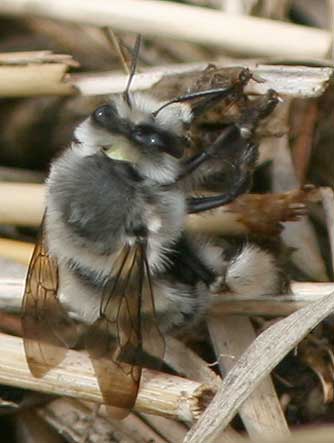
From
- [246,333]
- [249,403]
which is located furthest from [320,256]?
[249,403]

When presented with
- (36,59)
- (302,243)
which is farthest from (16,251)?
(302,243)

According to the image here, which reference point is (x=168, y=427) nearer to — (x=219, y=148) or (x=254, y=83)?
(x=219, y=148)

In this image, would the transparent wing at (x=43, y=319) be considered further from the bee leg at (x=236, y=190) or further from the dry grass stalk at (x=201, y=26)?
the dry grass stalk at (x=201, y=26)

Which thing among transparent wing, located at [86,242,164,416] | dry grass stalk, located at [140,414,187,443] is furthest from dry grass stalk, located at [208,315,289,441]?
transparent wing, located at [86,242,164,416]

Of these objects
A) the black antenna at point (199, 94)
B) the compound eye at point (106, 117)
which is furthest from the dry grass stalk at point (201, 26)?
the compound eye at point (106, 117)

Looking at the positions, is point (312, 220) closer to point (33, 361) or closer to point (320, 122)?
point (320, 122)

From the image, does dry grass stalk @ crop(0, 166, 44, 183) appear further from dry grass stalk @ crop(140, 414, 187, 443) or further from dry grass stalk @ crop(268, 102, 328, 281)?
dry grass stalk @ crop(140, 414, 187, 443)
